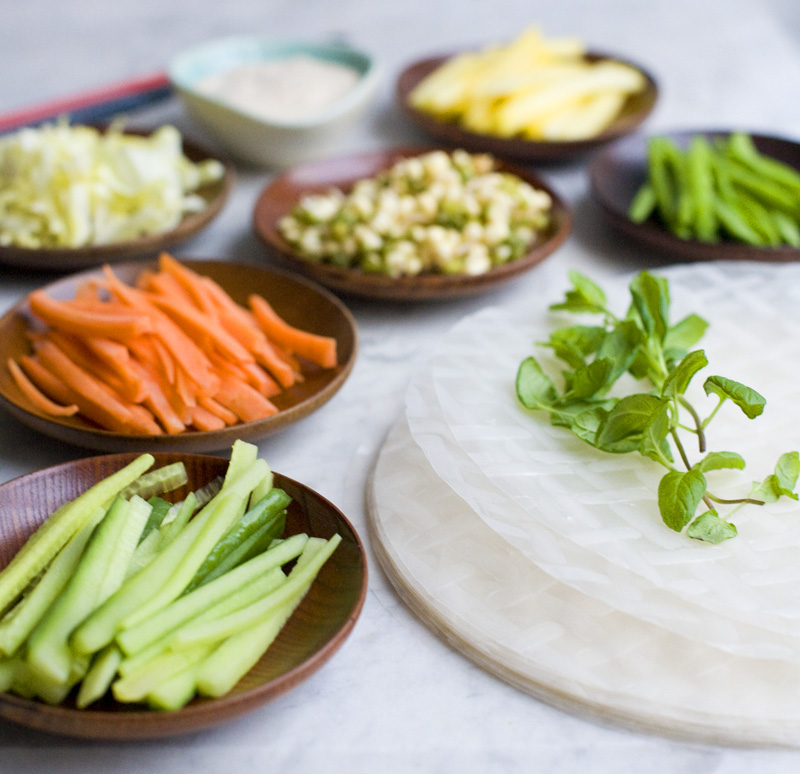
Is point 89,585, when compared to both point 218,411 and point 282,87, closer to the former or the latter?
point 218,411

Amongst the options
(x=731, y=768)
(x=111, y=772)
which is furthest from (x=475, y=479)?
(x=111, y=772)

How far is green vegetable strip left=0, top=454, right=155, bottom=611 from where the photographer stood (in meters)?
0.94

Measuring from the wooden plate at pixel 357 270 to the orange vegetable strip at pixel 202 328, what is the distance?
358mm

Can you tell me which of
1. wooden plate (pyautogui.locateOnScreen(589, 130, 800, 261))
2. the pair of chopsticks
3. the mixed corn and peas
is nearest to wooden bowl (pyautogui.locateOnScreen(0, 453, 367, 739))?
the mixed corn and peas

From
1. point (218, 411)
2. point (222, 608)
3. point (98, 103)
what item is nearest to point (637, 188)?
point (218, 411)

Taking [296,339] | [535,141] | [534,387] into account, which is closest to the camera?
[534,387]

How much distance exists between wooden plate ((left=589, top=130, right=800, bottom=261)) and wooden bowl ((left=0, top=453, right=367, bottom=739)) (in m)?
1.15

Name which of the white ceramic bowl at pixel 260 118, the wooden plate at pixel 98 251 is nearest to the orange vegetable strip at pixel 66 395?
the wooden plate at pixel 98 251

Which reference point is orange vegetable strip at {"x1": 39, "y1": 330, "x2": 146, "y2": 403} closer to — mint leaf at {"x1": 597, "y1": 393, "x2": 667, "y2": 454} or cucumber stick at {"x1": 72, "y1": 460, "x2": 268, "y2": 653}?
cucumber stick at {"x1": 72, "y1": 460, "x2": 268, "y2": 653}

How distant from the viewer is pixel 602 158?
87.9 inches

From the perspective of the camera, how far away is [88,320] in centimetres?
135

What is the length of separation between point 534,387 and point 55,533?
66 cm

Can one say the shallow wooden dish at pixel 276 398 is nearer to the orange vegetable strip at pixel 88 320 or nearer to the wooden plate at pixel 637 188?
the orange vegetable strip at pixel 88 320

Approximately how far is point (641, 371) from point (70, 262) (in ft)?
3.72
